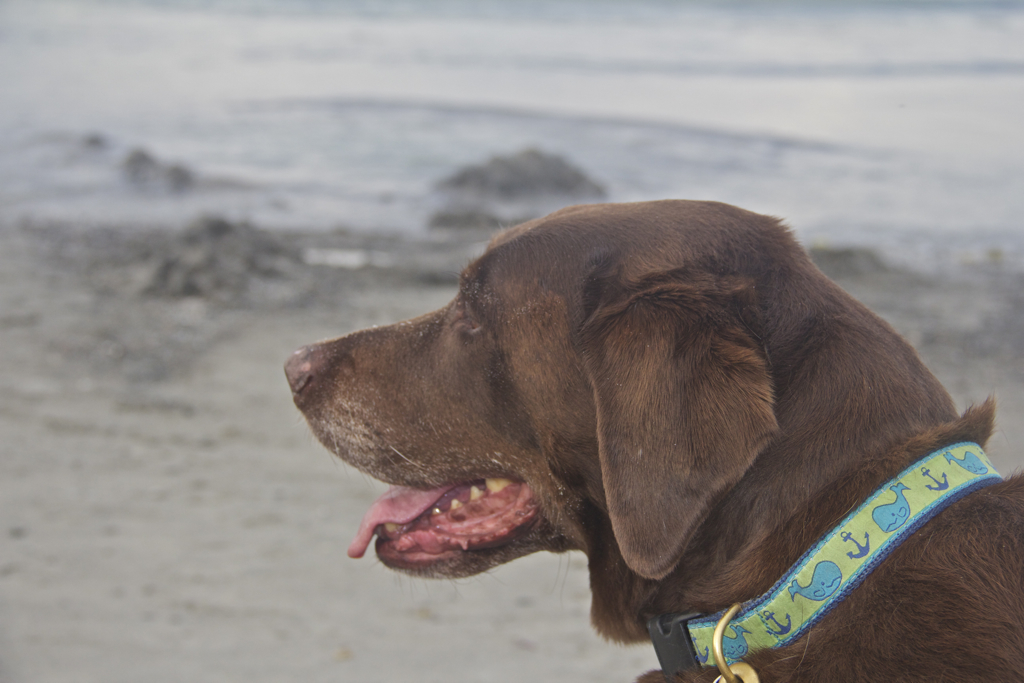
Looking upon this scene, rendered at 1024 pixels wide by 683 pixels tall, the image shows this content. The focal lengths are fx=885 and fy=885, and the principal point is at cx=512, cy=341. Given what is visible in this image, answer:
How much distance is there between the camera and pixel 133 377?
6.01 metres

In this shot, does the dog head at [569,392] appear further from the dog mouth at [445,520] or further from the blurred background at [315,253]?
the blurred background at [315,253]

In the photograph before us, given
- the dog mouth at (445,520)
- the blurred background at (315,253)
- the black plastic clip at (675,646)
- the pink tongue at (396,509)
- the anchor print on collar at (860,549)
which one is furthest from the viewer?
the blurred background at (315,253)

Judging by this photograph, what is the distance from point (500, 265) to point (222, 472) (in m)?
3.13

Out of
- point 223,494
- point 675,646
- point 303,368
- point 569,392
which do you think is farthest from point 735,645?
point 223,494

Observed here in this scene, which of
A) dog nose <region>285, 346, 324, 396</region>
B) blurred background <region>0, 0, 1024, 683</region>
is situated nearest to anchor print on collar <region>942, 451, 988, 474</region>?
blurred background <region>0, 0, 1024, 683</region>

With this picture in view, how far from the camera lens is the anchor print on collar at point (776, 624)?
5.81 feet

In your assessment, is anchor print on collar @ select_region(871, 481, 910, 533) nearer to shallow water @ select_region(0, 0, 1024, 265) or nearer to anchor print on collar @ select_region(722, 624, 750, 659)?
anchor print on collar @ select_region(722, 624, 750, 659)

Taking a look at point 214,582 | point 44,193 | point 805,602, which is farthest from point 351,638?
point 44,193

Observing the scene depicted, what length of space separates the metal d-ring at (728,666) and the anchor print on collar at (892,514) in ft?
1.12

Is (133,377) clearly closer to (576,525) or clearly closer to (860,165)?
(576,525)

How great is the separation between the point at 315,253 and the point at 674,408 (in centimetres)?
742

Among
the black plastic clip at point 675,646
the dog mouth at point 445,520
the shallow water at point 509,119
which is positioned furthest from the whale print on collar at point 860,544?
the shallow water at point 509,119

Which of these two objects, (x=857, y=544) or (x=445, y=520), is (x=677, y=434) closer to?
(x=857, y=544)

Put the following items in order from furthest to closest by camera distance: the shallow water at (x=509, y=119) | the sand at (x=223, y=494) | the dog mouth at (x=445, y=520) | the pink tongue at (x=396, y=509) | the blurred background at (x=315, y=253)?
the shallow water at (x=509, y=119)
the blurred background at (x=315, y=253)
the sand at (x=223, y=494)
the pink tongue at (x=396, y=509)
the dog mouth at (x=445, y=520)
